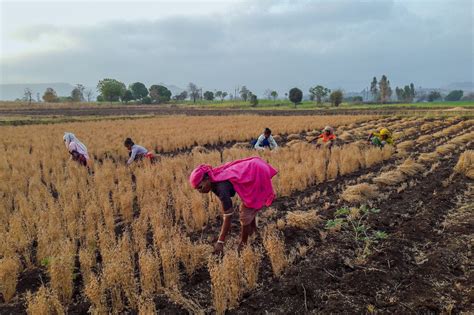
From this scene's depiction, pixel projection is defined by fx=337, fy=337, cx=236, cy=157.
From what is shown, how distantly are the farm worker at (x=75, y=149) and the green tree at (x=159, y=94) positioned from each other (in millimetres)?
80174

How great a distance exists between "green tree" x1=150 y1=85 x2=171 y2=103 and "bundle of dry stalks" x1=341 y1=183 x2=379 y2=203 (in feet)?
279

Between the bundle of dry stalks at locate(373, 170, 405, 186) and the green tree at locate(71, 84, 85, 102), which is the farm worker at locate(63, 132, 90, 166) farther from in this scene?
the green tree at locate(71, 84, 85, 102)

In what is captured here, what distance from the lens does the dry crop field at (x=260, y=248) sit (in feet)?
11.2

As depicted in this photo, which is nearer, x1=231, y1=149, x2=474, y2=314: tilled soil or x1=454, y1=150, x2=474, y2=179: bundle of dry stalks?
x1=231, y1=149, x2=474, y2=314: tilled soil

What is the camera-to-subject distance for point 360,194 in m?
6.41

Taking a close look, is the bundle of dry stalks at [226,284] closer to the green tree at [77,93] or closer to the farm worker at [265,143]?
the farm worker at [265,143]

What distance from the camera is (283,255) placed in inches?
161

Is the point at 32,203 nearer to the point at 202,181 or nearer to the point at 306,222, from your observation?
the point at 202,181


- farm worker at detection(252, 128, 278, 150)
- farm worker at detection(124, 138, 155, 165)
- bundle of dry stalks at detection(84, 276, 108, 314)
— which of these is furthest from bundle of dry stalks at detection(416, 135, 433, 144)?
bundle of dry stalks at detection(84, 276, 108, 314)

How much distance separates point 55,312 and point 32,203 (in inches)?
156

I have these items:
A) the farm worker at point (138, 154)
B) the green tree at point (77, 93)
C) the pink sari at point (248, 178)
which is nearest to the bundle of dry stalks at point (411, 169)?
the pink sari at point (248, 178)

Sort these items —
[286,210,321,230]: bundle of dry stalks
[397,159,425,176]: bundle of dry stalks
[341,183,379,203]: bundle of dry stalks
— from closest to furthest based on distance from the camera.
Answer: [286,210,321,230]: bundle of dry stalks < [341,183,379,203]: bundle of dry stalks < [397,159,425,176]: bundle of dry stalks

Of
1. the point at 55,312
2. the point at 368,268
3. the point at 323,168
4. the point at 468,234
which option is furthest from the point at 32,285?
the point at 323,168

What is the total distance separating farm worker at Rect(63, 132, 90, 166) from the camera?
9.44m
